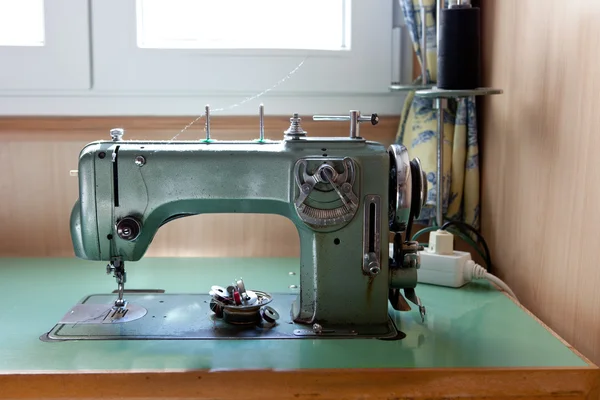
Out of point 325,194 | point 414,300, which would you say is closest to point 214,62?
point 325,194

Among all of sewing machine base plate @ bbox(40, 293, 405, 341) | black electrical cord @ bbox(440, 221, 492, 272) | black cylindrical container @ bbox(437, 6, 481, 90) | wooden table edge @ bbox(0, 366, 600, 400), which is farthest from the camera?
black electrical cord @ bbox(440, 221, 492, 272)

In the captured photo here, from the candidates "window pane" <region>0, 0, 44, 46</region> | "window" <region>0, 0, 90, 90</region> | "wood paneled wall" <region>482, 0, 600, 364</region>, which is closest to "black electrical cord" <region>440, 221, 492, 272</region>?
"wood paneled wall" <region>482, 0, 600, 364</region>

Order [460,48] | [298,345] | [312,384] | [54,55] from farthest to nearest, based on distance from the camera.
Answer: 1. [54,55]
2. [460,48]
3. [298,345]
4. [312,384]

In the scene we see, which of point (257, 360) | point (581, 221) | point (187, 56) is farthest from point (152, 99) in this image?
point (581, 221)

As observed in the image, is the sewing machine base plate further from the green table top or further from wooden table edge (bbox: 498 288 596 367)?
wooden table edge (bbox: 498 288 596 367)

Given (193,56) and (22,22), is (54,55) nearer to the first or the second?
(22,22)

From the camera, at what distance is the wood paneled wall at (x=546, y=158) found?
1164 millimetres

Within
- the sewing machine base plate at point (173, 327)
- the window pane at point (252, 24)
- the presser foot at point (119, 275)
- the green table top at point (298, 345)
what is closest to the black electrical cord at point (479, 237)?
the green table top at point (298, 345)

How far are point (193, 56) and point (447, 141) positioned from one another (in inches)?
25.0

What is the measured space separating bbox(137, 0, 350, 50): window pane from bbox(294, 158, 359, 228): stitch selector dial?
26.7 inches

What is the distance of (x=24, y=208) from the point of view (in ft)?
5.81

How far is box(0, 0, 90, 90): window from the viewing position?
5.62 feet

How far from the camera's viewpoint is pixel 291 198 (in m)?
1.17

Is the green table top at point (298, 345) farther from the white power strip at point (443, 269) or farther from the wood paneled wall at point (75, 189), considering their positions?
the wood paneled wall at point (75, 189)
